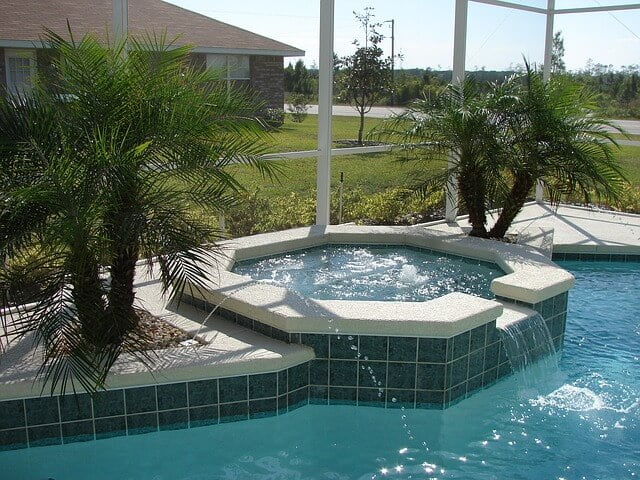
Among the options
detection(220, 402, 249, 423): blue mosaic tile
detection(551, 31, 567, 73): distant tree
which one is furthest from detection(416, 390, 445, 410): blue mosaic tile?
detection(551, 31, 567, 73): distant tree

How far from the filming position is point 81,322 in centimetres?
388

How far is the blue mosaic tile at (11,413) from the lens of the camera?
12.4 feet

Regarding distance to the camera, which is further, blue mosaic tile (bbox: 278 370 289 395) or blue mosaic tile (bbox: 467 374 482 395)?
blue mosaic tile (bbox: 467 374 482 395)

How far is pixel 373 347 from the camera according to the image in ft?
14.4

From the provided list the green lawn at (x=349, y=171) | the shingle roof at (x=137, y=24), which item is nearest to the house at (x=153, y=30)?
the shingle roof at (x=137, y=24)

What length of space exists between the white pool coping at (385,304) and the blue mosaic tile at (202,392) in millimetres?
518

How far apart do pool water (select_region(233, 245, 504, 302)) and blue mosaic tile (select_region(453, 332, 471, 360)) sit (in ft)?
3.47

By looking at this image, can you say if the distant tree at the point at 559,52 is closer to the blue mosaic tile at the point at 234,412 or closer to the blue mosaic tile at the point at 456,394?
the blue mosaic tile at the point at 456,394

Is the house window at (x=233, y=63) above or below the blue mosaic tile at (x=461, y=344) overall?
above

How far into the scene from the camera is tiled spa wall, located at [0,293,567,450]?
153 inches

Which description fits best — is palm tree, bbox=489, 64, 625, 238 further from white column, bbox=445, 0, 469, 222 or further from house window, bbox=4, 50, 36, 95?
house window, bbox=4, 50, 36, 95

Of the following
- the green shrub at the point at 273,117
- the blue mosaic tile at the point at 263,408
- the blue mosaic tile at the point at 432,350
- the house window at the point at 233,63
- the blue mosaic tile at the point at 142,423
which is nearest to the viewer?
the blue mosaic tile at the point at 142,423

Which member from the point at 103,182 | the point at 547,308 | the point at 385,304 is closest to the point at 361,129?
the point at 547,308

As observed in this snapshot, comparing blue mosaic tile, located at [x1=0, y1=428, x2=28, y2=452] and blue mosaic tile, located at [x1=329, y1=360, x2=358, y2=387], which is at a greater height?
blue mosaic tile, located at [x1=329, y1=360, x2=358, y2=387]
